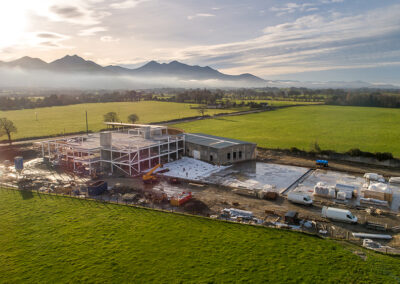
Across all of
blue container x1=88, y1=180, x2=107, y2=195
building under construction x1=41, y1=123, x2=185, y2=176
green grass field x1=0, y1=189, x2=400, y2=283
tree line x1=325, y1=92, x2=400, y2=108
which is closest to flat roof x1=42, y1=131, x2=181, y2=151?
building under construction x1=41, y1=123, x2=185, y2=176

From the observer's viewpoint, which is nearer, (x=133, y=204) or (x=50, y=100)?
(x=133, y=204)

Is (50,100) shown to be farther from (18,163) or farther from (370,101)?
(370,101)

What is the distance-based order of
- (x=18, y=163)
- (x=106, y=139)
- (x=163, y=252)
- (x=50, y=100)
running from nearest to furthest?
(x=163, y=252) < (x=18, y=163) < (x=106, y=139) < (x=50, y=100)

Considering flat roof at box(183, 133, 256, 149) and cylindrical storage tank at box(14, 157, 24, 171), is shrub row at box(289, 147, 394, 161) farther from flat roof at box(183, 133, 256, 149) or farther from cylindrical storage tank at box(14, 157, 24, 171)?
cylindrical storage tank at box(14, 157, 24, 171)

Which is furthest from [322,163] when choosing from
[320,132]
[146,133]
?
[320,132]

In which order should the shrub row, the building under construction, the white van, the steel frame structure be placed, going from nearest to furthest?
the white van
the steel frame structure
the building under construction
the shrub row

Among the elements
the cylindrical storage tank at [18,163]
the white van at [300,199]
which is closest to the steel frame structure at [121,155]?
the cylindrical storage tank at [18,163]

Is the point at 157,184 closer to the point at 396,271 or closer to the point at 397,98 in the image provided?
the point at 396,271
